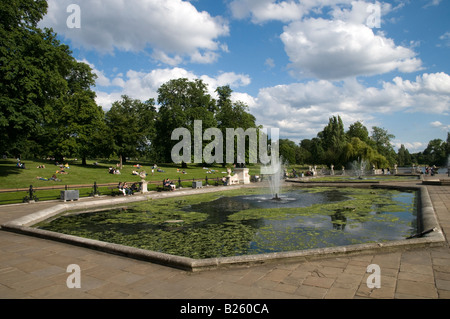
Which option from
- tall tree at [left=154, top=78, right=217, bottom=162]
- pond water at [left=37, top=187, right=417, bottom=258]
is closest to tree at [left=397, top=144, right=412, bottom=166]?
tall tree at [left=154, top=78, right=217, bottom=162]

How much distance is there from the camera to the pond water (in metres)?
8.31

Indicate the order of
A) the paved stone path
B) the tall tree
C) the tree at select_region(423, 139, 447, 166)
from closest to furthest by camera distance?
the paved stone path → the tall tree → the tree at select_region(423, 139, 447, 166)

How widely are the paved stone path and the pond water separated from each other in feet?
5.77

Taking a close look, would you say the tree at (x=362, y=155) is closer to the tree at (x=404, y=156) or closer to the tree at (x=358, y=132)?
the tree at (x=358, y=132)

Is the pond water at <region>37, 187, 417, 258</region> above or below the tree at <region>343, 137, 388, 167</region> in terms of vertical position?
below

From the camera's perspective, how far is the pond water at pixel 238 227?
27.3 feet

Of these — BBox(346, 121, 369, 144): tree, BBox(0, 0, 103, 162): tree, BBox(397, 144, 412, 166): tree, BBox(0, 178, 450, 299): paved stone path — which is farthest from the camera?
BBox(397, 144, 412, 166): tree

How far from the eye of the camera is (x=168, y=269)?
19.4 ft

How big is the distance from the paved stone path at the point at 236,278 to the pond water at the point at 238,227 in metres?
1.76

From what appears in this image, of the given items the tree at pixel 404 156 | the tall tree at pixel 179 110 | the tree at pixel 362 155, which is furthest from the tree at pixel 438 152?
the tall tree at pixel 179 110

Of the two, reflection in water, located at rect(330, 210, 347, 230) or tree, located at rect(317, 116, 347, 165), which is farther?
tree, located at rect(317, 116, 347, 165)

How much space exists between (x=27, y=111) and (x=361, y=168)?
48.8m

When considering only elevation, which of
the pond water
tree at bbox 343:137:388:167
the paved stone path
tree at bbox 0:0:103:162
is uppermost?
tree at bbox 0:0:103:162

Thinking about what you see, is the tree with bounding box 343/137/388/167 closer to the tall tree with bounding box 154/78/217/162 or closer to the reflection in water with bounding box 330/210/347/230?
the tall tree with bounding box 154/78/217/162
